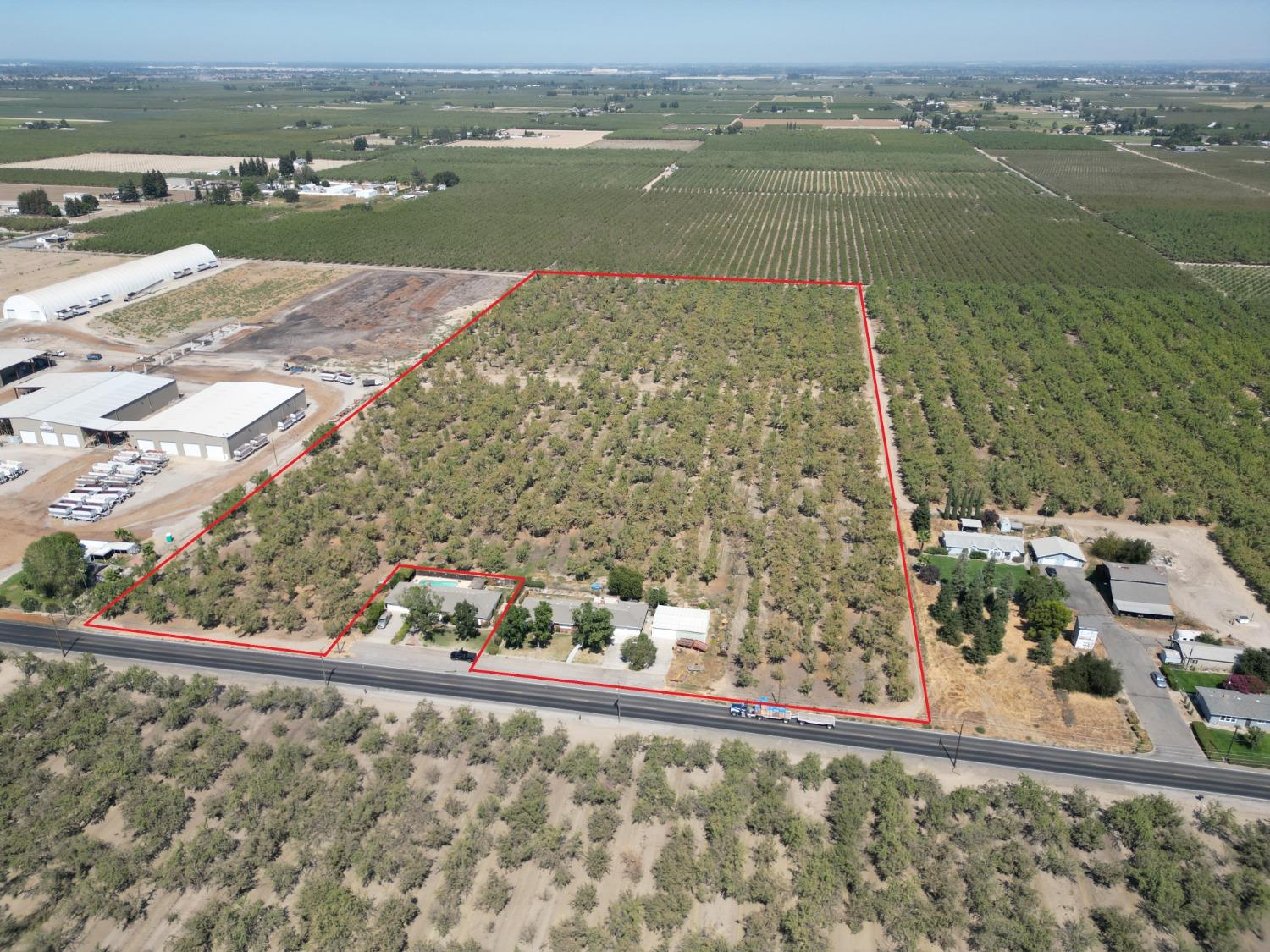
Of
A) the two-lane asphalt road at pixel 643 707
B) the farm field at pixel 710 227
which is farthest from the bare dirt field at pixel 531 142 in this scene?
the two-lane asphalt road at pixel 643 707

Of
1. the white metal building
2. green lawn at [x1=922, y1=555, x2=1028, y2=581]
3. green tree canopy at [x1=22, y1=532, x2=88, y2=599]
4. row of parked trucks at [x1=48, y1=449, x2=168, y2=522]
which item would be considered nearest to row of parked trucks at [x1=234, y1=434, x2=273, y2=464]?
row of parked trucks at [x1=48, y1=449, x2=168, y2=522]

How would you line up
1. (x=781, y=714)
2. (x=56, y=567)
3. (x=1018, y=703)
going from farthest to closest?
(x=56, y=567)
(x=1018, y=703)
(x=781, y=714)

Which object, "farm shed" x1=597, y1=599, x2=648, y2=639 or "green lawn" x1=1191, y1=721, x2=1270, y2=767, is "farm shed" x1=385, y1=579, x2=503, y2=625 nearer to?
"farm shed" x1=597, y1=599, x2=648, y2=639

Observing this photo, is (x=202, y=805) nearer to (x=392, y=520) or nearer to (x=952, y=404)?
(x=392, y=520)

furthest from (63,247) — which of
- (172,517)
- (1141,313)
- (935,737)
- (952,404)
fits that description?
(1141,313)

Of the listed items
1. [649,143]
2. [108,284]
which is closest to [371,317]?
[108,284]

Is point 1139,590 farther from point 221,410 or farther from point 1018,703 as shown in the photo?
point 221,410
